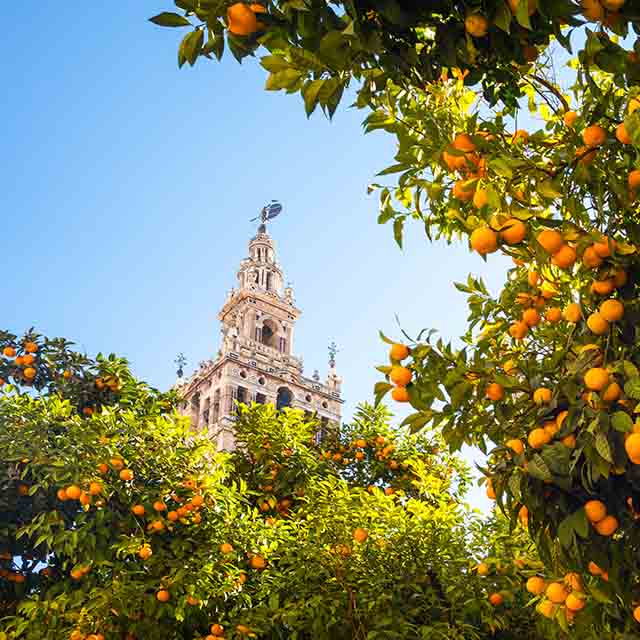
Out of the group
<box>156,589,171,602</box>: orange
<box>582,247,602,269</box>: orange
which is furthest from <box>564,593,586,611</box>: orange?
<box>156,589,171,602</box>: orange

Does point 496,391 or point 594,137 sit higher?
point 594,137

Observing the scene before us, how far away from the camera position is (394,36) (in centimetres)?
273

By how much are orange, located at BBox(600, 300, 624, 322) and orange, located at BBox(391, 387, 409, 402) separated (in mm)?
945

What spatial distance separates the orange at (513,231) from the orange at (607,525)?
3.86 feet

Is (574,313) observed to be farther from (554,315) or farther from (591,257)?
(554,315)

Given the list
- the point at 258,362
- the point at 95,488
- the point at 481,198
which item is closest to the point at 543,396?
the point at 481,198

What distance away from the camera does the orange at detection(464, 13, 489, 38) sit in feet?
8.58

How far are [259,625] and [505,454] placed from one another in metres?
4.44

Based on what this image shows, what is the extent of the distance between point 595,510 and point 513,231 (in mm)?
1167

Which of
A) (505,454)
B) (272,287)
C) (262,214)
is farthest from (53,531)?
(262,214)

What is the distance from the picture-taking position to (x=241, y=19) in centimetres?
255

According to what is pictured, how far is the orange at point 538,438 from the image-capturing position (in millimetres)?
3041

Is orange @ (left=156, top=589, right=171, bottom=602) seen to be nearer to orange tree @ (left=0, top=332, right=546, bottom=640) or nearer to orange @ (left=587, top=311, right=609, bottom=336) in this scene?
orange tree @ (left=0, top=332, right=546, bottom=640)

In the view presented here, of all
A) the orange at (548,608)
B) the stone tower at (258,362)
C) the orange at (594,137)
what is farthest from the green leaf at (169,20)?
the stone tower at (258,362)
